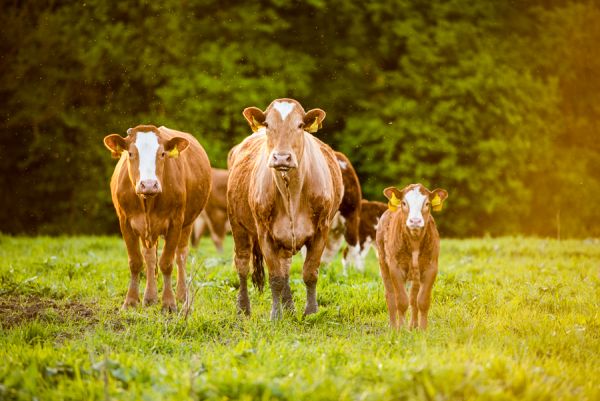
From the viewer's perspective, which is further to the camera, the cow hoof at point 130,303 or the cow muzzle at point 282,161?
the cow hoof at point 130,303

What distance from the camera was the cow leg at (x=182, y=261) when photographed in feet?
27.0

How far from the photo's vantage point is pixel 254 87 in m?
14.5

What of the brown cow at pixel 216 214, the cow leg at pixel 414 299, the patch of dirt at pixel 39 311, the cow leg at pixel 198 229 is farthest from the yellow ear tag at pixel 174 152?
the brown cow at pixel 216 214

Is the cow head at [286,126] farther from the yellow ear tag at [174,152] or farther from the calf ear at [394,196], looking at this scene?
the yellow ear tag at [174,152]

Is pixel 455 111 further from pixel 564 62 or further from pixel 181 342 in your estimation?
pixel 181 342

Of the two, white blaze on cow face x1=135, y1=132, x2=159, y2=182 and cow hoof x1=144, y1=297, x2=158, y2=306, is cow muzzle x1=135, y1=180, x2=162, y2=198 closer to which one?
white blaze on cow face x1=135, y1=132, x2=159, y2=182

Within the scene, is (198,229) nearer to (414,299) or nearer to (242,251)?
(242,251)

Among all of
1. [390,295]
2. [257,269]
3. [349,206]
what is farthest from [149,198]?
[349,206]

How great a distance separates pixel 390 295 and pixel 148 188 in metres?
2.29

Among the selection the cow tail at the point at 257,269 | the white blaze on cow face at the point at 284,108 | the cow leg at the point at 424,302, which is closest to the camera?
the cow leg at the point at 424,302

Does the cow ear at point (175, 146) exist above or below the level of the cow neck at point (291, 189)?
above

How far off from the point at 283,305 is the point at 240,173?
4.94ft

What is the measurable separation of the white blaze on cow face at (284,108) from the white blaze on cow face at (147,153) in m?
1.28

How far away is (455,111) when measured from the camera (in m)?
14.8
